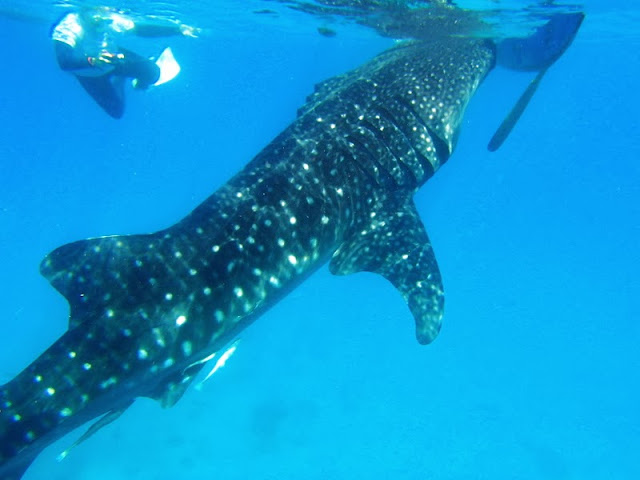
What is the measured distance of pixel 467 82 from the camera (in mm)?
7387

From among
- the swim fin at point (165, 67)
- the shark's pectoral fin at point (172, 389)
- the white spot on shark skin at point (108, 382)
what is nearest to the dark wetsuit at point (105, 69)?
the swim fin at point (165, 67)

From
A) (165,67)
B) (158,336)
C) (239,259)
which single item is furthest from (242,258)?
(165,67)

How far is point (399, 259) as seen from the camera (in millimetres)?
5344

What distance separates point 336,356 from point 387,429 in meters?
4.06

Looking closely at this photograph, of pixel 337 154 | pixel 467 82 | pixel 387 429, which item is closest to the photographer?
pixel 337 154

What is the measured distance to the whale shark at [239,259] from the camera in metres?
3.45

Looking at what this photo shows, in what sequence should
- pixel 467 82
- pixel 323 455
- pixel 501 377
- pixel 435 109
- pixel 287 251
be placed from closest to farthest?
pixel 287 251, pixel 435 109, pixel 467 82, pixel 323 455, pixel 501 377

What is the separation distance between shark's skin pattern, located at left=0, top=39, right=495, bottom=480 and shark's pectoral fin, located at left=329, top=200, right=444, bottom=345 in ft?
0.04

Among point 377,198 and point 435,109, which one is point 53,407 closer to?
point 377,198

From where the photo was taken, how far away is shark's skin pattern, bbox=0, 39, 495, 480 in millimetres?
3449

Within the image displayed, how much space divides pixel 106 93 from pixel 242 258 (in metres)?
10.1

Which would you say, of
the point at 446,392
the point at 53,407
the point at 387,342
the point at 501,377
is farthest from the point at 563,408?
the point at 53,407

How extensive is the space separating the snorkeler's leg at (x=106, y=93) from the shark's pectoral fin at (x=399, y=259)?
9117 mm

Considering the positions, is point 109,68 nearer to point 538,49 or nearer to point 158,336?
point 538,49
